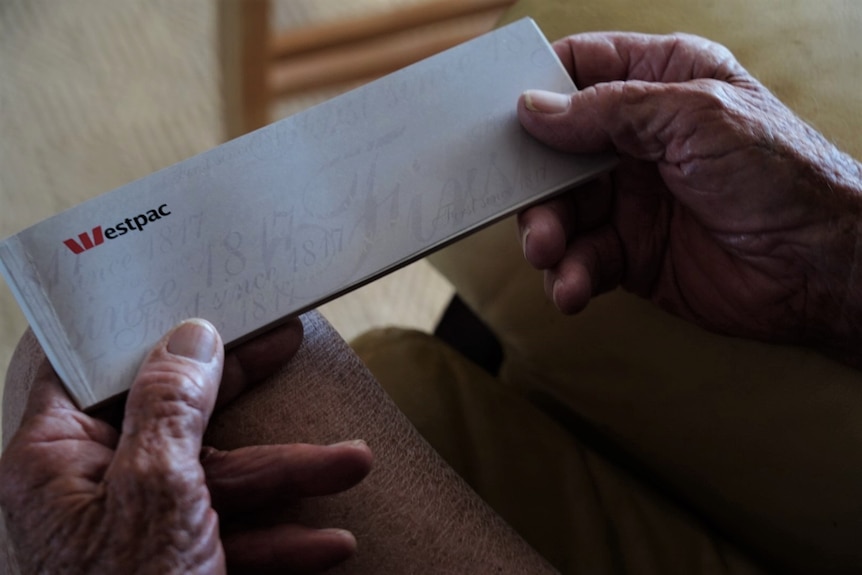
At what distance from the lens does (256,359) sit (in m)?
0.45

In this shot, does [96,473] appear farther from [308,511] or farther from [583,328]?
[583,328]

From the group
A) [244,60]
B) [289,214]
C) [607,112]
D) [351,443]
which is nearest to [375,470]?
[351,443]

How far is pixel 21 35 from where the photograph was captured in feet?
3.54

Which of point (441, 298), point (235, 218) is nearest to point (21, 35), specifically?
point (441, 298)

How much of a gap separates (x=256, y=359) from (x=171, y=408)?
80 millimetres

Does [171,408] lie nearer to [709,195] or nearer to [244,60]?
[709,195]

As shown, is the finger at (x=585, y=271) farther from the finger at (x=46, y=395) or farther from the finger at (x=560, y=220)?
the finger at (x=46, y=395)

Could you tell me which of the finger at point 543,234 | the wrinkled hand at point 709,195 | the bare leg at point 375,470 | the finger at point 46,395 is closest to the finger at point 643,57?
the wrinkled hand at point 709,195

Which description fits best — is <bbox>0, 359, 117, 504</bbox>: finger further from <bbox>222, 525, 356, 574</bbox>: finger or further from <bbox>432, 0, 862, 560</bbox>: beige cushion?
<bbox>432, 0, 862, 560</bbox>: beige cushion

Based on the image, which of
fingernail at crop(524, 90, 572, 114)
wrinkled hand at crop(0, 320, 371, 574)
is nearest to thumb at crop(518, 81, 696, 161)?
fingernail at crop(524, 90, 572, 114)

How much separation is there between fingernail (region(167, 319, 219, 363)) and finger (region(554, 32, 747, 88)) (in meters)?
0.31

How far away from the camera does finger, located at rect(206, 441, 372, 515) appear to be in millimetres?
407

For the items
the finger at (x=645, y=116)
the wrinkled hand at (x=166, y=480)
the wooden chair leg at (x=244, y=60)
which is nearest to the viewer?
the wrinkled hand at (x=166, y=480)

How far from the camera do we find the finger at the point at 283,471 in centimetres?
41
